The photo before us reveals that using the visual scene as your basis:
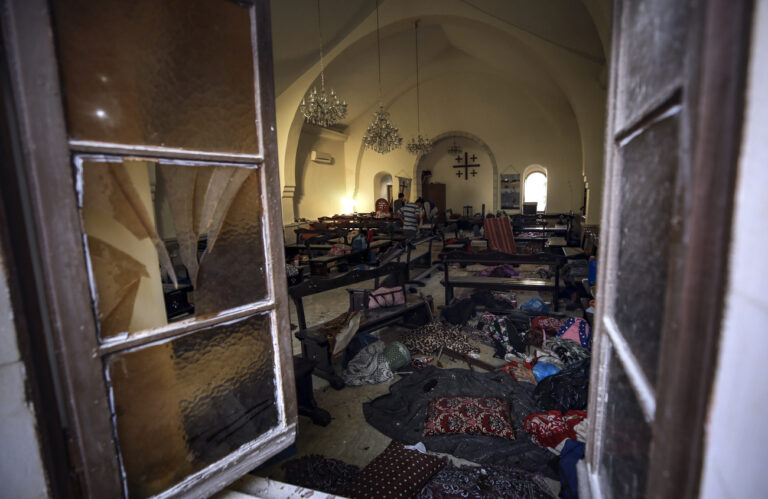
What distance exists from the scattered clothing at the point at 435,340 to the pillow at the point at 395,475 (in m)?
1.50

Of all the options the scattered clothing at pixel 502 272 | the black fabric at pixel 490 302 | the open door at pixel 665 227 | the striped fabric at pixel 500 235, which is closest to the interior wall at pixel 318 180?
the striped fabric at pixel 500 235

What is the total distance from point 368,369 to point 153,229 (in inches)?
98.8

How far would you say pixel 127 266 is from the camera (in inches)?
39.1

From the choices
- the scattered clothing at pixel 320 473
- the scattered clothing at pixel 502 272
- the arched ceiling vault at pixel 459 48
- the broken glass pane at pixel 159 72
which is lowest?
the scattered clothing at pixel 320 473

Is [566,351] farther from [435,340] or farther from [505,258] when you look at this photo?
[505,258]

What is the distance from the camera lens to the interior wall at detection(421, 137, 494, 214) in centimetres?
1427

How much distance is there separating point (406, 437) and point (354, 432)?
0.38m

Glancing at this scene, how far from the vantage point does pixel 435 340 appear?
3764mm

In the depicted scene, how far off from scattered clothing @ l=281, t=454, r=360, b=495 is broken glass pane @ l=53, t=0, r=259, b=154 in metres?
1.90

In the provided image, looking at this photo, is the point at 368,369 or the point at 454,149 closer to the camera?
the point at 368,369

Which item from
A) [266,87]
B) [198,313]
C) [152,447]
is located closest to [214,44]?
[266,87]

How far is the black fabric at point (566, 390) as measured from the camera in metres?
2.46

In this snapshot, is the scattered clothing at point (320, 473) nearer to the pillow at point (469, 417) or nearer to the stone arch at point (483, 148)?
the pillow at point (469, 417)

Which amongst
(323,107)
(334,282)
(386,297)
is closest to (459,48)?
(323,107)
